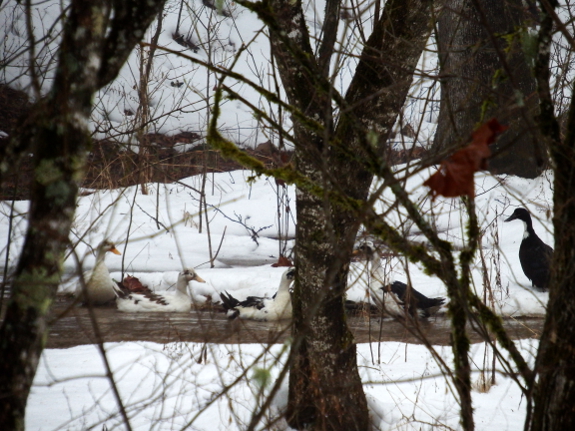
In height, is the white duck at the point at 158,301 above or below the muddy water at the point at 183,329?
above

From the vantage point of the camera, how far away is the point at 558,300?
5.61ft

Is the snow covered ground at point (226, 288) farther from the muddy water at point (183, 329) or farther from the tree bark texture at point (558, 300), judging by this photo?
the muddy water at point (183, 329)

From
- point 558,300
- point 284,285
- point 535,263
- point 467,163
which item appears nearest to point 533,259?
point 535,263

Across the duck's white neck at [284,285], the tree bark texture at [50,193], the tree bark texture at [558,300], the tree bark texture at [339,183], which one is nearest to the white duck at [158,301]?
the duck's white neck at [284,285]

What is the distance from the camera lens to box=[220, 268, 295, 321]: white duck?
677 cm

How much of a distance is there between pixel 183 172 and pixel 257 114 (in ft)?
38.7

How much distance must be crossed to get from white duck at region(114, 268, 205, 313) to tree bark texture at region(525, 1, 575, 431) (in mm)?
5596

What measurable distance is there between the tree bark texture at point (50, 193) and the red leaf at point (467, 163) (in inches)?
37.3

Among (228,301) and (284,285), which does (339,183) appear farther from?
(228,301)

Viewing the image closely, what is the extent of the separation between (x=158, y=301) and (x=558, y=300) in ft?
20.1

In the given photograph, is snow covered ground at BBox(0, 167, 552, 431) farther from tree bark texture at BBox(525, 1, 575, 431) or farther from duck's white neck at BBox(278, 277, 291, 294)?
duck's white neck at BBox(278, 277, 291, 294)

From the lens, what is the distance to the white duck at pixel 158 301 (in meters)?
7.11

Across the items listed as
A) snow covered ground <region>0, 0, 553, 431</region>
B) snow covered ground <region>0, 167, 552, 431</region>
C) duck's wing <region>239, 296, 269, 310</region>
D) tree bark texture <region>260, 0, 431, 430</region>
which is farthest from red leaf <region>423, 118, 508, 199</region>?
duck's wing <region>239, 296, 269, 310</region>

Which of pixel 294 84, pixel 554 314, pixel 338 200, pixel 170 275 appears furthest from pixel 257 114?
pixel 170 275
